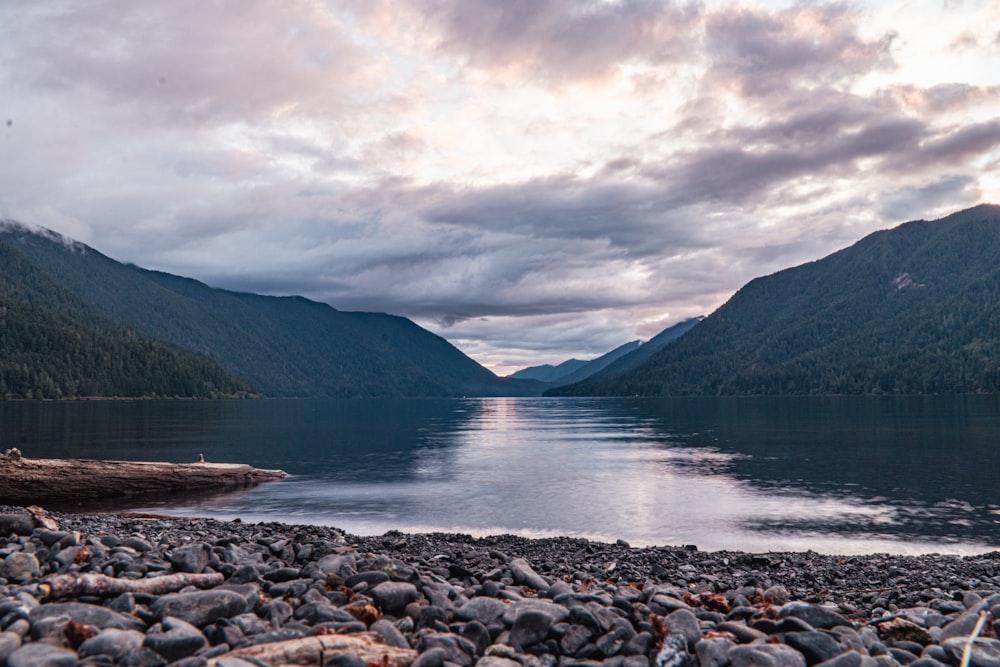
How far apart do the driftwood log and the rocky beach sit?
24.4m

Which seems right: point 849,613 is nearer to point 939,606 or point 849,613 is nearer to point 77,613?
point 939,606

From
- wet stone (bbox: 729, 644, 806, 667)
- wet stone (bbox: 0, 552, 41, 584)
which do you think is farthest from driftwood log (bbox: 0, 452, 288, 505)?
wet stone (bbox: 729, 644, 806, 667)

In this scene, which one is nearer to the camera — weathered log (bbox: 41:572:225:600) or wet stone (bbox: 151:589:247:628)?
wet stone (bbox: 151:589:247:628)

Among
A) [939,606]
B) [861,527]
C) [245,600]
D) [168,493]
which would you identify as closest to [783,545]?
[861,527]

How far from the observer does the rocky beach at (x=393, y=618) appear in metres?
9.49

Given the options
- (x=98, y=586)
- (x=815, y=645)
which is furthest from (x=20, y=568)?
(x=815, y=645)

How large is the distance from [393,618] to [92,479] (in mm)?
35867

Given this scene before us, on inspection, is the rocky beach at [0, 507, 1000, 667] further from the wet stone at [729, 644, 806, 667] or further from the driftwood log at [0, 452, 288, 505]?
the driftwood log at [0, 452, 288, 505]

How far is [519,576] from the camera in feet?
51.6

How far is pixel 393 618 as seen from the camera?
11844 mm

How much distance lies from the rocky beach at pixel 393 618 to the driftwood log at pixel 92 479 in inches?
959

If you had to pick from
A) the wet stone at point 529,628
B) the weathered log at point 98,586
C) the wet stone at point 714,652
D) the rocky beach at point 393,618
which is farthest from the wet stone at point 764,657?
the weathered log at point 98,586

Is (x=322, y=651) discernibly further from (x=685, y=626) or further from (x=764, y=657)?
(x=764, y=657)

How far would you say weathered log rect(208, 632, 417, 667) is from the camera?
9.11m
